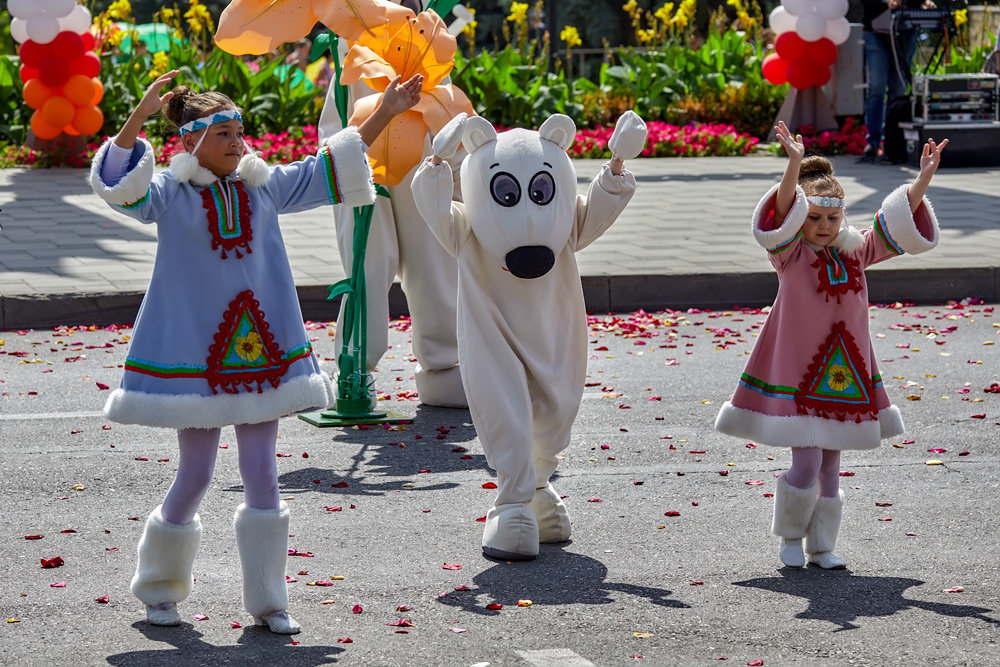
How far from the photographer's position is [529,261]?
4.74 m

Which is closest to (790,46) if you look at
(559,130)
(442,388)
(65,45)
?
(65,45)

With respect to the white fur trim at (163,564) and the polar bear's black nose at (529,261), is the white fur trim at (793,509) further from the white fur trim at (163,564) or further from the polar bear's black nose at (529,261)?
the white fur trim at (163,564)

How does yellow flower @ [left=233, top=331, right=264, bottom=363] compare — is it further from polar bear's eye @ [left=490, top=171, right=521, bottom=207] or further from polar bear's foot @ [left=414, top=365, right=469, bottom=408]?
polar bear's foot @ [left=414, top=365, right=469, bottom=408]

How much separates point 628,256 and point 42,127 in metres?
7.31

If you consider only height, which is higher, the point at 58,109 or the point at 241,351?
the point at 58,109

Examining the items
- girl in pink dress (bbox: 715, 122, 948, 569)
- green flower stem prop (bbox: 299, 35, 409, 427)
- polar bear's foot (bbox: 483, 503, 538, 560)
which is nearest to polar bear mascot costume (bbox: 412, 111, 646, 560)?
polar bear's foot (bbox: 483, 503, 538, 560)

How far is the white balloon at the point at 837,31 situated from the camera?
1680 cm

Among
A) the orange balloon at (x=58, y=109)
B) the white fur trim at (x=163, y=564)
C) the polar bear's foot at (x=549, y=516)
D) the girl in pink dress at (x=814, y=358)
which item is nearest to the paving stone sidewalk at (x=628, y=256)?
the orange balloon at (x=58, y=109)

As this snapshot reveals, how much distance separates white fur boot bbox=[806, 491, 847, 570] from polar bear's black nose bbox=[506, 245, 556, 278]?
111 centimetres

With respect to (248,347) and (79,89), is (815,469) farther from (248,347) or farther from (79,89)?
(79,89)

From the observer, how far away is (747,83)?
18.4m

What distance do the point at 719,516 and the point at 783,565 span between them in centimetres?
55

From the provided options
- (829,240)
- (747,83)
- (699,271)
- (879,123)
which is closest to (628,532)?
(829,240)

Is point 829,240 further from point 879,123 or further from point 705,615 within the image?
point 879,123
